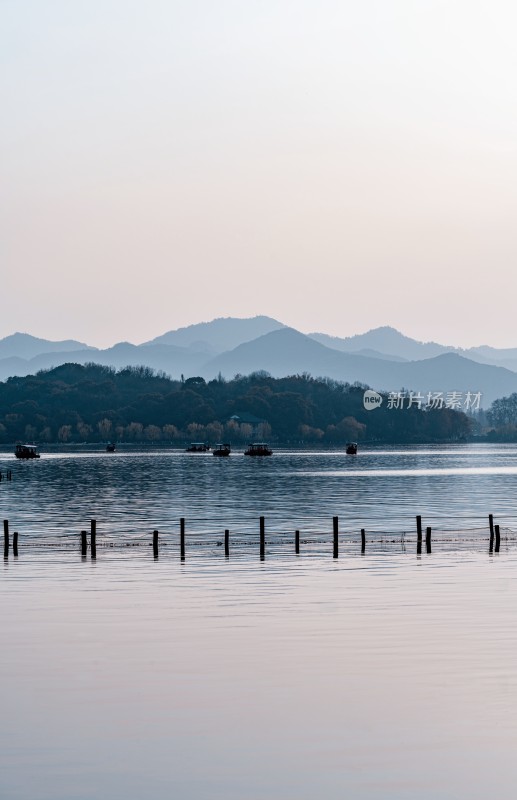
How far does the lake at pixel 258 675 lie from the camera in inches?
838

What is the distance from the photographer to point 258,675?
30422mm

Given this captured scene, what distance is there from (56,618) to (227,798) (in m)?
21.4

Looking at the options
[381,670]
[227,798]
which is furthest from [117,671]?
[227,798]

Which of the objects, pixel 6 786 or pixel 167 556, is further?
pixel 167 556

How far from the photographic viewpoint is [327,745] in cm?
2333

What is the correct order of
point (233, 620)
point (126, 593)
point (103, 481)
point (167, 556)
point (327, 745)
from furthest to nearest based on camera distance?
point (103, 481)
point (167, 556)
point (126, 593)
point (233, 620)
point (327, 745)

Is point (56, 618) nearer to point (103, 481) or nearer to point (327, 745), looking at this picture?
point (327, 745)

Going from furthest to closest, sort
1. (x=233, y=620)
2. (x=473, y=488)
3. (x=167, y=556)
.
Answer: (x=473, y=488)
(x=167, y=556)
(x=233, y=620)

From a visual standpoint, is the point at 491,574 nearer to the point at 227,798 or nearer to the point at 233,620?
the point at 233,620

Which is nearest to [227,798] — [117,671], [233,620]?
[117,671]

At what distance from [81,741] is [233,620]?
650 inches

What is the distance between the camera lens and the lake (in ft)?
69.9

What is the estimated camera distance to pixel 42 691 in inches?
1118

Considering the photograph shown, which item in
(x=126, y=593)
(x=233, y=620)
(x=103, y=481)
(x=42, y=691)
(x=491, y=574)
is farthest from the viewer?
(x=103, y=481)
